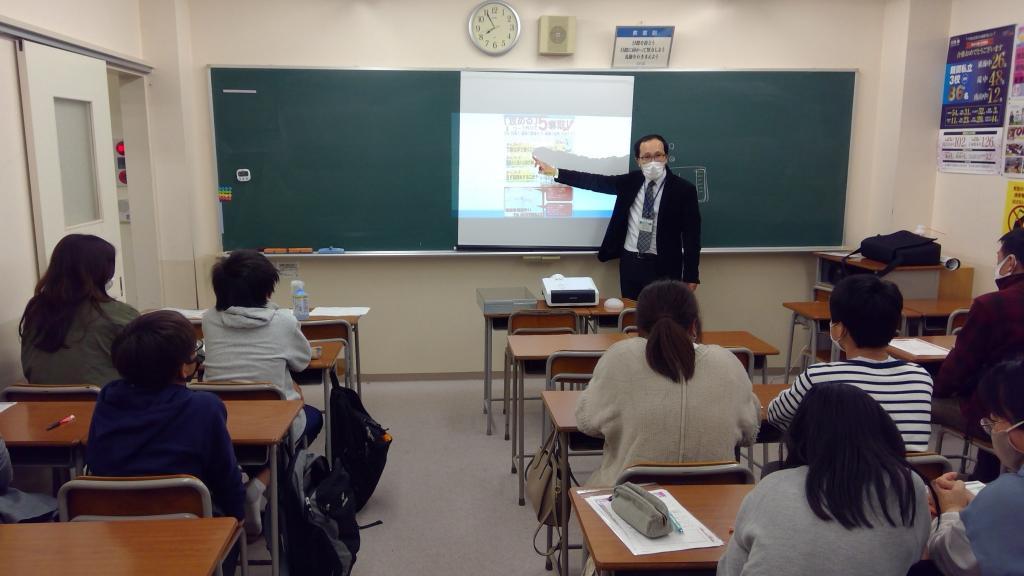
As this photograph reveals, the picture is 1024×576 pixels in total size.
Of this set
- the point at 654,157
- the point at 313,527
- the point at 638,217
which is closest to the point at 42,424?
the point at 313,527

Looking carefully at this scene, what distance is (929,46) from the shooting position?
5.29 metres

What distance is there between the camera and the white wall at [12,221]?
3342mm

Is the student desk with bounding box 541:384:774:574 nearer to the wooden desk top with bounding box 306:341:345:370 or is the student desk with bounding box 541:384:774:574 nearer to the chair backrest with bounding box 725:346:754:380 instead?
the chair backrest with bounding box 725:346:754:380

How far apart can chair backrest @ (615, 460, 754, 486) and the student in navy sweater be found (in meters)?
1.17

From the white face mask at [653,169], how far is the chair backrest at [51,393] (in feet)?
11.6

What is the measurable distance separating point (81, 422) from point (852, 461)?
2.37 metres

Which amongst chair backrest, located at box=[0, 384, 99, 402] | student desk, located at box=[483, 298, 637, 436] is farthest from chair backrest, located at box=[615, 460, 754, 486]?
student desk, located at box=[483, 298, 637, 436]

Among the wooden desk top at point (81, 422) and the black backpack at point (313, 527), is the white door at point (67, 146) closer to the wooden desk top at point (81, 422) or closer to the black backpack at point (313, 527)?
the wooden desk top at point (81, 422)

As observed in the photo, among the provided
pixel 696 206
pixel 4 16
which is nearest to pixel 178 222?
pixel 4 16

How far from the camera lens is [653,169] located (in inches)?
198

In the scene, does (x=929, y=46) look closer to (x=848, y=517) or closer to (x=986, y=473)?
(x=986, y=473)

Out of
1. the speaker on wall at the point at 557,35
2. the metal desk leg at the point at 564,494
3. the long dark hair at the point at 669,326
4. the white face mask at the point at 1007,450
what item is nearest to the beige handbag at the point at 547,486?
the metal desk leg at the point at 564,494

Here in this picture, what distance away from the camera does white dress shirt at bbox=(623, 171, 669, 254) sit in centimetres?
507

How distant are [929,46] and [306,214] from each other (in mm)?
4561
